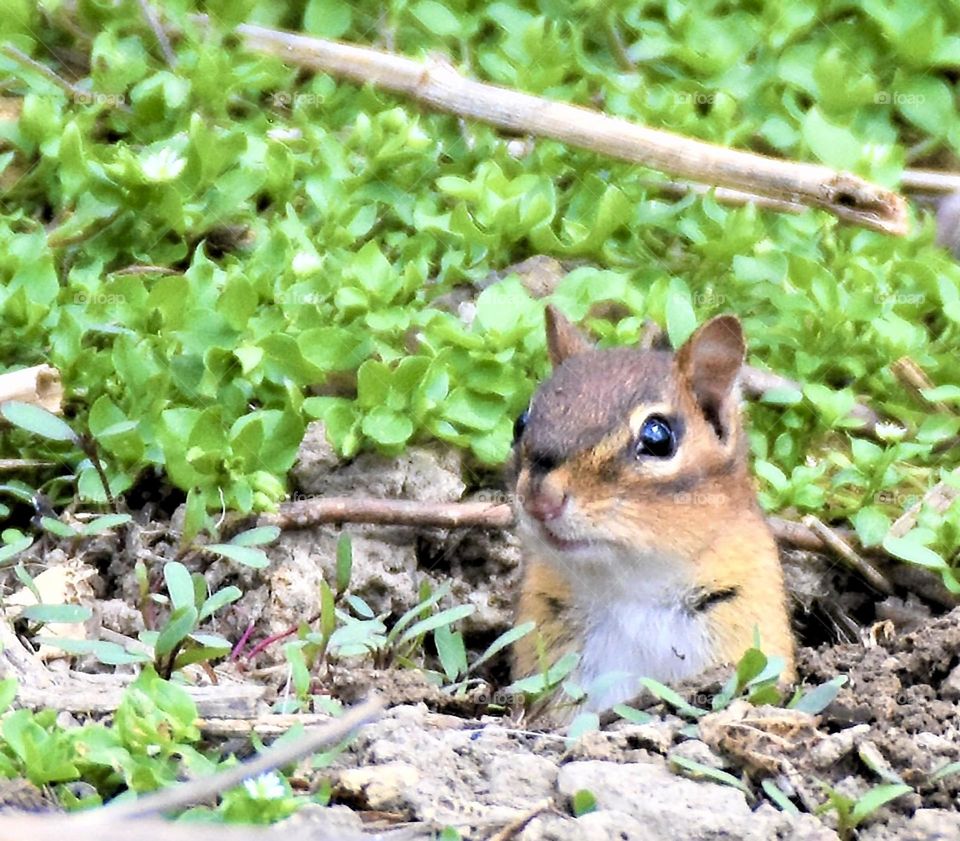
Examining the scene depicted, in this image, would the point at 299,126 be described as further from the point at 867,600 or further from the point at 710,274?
the point at 867,600

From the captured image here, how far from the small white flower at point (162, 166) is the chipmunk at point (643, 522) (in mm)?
1216

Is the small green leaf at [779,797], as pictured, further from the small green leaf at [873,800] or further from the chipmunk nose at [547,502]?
the chipmunk nose at [547,502]

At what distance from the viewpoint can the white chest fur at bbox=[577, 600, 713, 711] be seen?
3709mm

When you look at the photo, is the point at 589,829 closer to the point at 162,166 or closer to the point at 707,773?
the point at 707,773

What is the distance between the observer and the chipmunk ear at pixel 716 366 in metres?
3.78

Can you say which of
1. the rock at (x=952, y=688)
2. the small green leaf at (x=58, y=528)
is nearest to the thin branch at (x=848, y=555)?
the rock at (x=952, y=688)

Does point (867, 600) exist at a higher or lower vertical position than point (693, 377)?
lower

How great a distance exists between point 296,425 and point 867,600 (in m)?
1.53

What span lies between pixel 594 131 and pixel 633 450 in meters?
1.39

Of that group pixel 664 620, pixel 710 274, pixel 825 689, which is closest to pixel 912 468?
pixel 710 274

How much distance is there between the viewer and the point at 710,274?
479 centimetres
